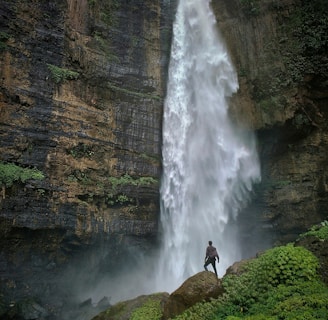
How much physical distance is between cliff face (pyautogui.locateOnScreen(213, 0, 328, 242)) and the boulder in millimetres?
8100

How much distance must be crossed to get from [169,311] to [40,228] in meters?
5.81

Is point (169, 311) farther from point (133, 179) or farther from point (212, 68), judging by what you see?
point (212, 68)

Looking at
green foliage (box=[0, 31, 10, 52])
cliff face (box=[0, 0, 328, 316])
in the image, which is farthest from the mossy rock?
green foliage (box=[0, 31, 10, 52])

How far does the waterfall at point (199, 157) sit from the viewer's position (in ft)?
45.5

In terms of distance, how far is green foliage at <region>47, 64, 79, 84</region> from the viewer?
1279 cm

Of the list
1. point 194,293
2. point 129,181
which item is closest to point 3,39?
point 129,181

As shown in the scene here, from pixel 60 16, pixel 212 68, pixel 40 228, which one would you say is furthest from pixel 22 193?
pixel 212 68

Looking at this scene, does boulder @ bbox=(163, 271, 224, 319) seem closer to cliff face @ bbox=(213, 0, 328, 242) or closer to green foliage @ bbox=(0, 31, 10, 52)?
cliff face @ bbox=(213, 0, 328, 242)

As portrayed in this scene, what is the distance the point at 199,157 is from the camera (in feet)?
50.2

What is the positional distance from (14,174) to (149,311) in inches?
254

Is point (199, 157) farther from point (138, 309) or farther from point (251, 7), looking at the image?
point (138, 309)

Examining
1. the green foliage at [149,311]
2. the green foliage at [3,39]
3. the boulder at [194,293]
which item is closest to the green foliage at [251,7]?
the green foliage at [3,39]

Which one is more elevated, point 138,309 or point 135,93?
point 135,93

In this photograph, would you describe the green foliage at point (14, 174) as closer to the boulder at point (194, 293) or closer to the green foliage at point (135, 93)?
the green foliage at point (135, 93)
